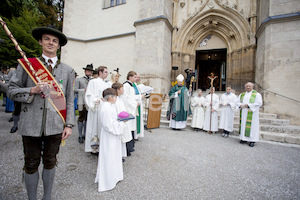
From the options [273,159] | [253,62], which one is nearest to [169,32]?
[253,62]

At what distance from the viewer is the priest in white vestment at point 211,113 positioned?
18.9 feet

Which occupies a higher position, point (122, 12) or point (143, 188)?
point (122, 12)

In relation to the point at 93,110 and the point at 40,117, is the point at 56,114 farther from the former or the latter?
the point at 93,110

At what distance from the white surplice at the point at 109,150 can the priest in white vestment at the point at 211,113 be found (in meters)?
4.38

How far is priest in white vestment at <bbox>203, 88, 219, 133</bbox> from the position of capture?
577 cm

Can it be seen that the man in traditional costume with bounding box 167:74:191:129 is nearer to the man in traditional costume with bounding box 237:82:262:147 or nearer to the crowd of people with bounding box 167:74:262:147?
the crowd of people with bounding box 167:74:262:147

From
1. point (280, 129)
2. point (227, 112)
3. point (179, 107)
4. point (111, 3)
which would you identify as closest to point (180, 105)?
point (179, 107)

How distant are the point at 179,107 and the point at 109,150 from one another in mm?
4386

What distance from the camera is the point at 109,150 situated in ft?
7.07

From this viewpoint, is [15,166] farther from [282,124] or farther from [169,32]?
[169,32]

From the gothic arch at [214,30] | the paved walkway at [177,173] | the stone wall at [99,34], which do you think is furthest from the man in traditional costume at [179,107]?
the stone wall at [99,34]

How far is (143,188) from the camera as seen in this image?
2164 millimetres

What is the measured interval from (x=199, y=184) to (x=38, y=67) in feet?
8.69

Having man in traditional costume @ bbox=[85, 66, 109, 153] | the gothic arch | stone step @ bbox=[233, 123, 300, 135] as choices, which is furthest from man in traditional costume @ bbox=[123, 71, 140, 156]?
the gothic arch
